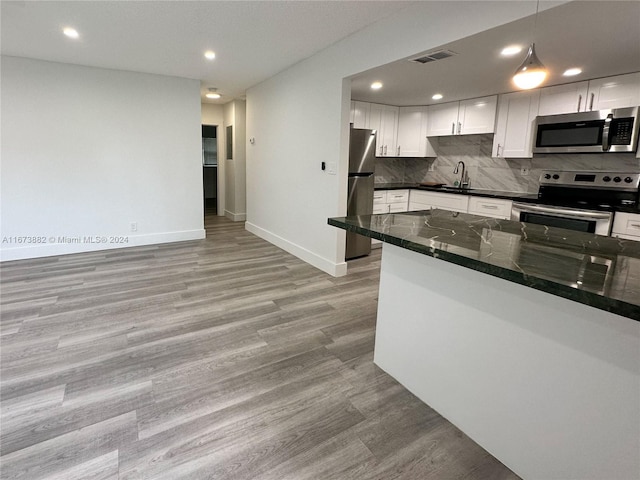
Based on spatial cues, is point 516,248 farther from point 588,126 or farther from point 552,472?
point 588,126

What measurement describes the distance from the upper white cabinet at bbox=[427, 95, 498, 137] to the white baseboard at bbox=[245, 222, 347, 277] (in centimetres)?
286

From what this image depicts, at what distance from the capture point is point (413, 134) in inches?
228

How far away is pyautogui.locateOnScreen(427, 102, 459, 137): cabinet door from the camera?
525 centimetres

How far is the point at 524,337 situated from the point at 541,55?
9.40ft

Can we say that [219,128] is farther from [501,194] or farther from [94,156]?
[501,194]

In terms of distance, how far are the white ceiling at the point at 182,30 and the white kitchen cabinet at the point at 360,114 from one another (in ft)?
4.14

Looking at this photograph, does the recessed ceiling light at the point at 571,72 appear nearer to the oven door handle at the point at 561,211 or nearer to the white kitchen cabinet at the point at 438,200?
the oven door handle at the point at 561,211

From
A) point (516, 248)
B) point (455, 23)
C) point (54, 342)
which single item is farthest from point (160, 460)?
point (455, 23)

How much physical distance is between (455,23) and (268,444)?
2.92 metres

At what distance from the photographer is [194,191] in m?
5.67

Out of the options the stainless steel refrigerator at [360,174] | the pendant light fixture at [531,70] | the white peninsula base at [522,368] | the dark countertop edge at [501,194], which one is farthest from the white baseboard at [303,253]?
the pendant light fixture at [531,70]

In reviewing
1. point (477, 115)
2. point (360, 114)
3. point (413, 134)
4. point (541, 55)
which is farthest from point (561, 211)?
point (360, 114)

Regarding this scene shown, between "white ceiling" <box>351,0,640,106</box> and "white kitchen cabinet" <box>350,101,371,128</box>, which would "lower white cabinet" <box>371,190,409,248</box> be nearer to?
"white kitchen cabinet" <box>350,101,371,128</box>

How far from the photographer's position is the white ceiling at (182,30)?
2830 mm
